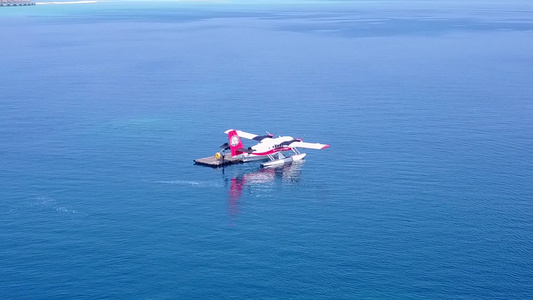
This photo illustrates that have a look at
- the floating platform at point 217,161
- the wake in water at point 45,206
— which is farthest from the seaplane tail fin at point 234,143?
the wake in water at point 45,206

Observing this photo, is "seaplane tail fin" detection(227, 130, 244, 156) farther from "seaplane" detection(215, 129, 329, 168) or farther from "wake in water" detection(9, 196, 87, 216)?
"wake in water" detection(9, 196, 87, 216)

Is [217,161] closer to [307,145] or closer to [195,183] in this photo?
[195,183]

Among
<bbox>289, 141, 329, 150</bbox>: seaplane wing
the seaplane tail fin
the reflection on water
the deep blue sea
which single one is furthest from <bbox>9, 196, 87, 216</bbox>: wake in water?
<bbox>289, 141, 329, 150</bbox>: seaplane wing

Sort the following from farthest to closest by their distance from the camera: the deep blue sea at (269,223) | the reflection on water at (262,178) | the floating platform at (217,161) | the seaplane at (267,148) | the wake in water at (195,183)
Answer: the seaplane at (267,148), the floating platform at (217,161), the wake in water at (195,183), the reflection on water at (262,178), the deep blue sea at (269,223)

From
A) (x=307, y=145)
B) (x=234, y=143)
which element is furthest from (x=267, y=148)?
(x=307, y=145)

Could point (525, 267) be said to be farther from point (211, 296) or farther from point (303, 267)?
point (211, 296)

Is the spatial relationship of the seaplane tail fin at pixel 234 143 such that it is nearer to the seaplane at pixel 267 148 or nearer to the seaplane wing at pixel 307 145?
the seaplane at pixel 267 148

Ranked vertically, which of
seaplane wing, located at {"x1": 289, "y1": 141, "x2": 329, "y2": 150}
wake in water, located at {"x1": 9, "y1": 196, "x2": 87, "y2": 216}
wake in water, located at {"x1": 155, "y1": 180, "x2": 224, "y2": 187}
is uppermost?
seaplane wing, located at {"x1": 289, "y1": 141, "x2": 329, "y2": 150}
